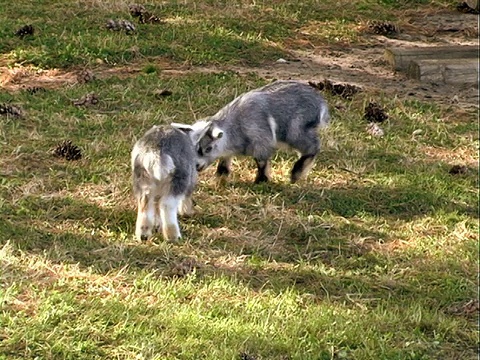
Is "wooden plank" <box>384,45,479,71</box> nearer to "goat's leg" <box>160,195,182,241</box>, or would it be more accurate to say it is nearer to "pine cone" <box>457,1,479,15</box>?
"pine cone" <box>457,1,479,15</box>

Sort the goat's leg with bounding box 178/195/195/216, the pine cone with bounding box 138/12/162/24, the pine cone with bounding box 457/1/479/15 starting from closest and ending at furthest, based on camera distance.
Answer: the goat's leg with bounding box 178/195/195/216
the pine cone with bounding box 138/12/162/24
the pine cone with bounding box 457/1/479/15

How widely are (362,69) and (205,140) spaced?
4289mm

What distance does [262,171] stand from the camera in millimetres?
7301

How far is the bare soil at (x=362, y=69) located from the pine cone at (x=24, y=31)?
2.80 ft

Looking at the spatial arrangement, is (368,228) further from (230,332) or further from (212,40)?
(212,40)

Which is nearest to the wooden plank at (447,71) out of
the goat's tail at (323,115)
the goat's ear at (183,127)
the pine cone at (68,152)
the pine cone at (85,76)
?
the goat's tail at (323,115)

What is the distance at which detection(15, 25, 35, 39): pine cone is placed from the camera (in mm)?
10672

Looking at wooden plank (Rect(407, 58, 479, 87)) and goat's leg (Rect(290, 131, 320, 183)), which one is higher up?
goat's leg (Rect(290, 131, 320, 183))

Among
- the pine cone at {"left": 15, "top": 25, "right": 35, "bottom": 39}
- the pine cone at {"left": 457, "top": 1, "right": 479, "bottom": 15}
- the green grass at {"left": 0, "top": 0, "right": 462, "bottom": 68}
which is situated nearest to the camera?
the green grass at {"left": 0, "top": 0, "right": 462, "bottom": 68}

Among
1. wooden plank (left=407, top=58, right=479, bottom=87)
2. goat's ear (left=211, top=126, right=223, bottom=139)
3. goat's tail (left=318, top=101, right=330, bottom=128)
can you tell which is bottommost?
wooden plank (left=407, top=58, right=479, bottom=87)

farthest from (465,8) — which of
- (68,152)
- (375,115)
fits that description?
(68,152)

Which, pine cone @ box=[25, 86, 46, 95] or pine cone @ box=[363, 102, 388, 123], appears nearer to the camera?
pine cone @ box=[363, 102, 388, 123]

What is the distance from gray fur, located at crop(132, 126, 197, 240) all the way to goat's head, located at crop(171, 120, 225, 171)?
1.83 feet

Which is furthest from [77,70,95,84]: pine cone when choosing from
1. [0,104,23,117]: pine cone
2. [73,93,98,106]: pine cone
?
[0,104,23,117]: pine cone
